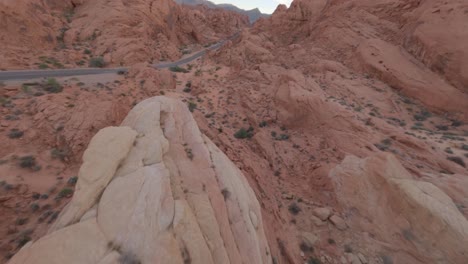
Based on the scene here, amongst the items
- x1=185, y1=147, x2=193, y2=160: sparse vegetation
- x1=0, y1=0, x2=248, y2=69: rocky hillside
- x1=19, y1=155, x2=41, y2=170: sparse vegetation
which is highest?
x1=0, y1=0, x2=248, y2=69: rocky hillside

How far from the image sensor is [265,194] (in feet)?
36.2

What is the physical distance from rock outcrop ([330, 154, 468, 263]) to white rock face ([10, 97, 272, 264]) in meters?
5.66

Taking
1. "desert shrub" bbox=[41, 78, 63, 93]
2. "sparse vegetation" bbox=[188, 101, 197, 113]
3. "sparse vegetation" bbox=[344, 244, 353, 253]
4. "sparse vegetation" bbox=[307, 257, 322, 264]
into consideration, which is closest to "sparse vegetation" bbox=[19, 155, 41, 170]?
"desert shrub" bbox=[41, 78, 63, 93]

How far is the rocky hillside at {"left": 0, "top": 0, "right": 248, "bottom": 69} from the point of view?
22.3m

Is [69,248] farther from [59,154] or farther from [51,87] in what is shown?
[51,87]

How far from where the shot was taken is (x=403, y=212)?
8617mm

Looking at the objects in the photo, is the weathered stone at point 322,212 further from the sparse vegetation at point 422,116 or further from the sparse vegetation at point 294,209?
the sparse vegetation at point 422,116

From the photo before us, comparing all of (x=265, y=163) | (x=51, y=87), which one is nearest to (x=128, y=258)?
(x=265, y=163)

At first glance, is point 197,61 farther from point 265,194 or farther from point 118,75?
point 265,194

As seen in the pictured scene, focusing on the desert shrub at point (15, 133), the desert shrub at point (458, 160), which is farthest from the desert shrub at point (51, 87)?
the desert shrub at point (458, 160)

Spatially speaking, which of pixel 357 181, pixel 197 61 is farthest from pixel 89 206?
pixel 197 61

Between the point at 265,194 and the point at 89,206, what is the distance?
327 inches

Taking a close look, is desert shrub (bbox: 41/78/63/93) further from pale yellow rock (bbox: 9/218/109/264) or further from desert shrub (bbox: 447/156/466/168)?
desert shrub (bbox: 447/156/466/168)

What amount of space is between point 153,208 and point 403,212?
10619mm
